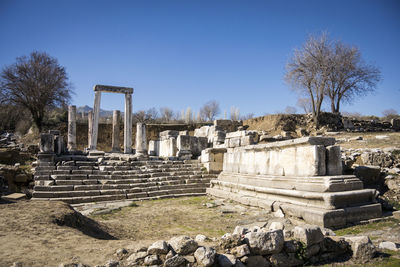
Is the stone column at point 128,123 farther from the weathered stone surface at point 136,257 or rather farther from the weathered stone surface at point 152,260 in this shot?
the weathered stone surface at point 152,260

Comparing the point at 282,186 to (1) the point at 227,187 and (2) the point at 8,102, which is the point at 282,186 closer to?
(1) the point at 227,187

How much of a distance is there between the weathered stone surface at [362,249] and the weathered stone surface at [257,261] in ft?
4.00

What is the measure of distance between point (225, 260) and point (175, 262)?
1.86ft

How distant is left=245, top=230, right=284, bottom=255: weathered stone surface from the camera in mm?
3250

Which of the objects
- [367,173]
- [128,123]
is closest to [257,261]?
[367,173]

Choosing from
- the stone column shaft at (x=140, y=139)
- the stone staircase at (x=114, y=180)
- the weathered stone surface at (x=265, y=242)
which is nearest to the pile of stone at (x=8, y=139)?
the stone column shaft at (x=140, y=139)

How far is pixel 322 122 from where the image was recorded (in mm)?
23188

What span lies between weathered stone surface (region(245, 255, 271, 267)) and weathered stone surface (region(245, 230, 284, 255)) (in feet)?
0.19

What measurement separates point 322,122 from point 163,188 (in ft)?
58.1

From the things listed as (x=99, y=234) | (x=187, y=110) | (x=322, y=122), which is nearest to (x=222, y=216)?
(x=99, y=234)

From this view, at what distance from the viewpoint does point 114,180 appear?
34.3ft

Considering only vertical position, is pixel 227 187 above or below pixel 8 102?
below

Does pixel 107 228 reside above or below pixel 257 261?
below

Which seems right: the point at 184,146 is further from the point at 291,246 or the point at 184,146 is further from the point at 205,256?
the point at 205,256
